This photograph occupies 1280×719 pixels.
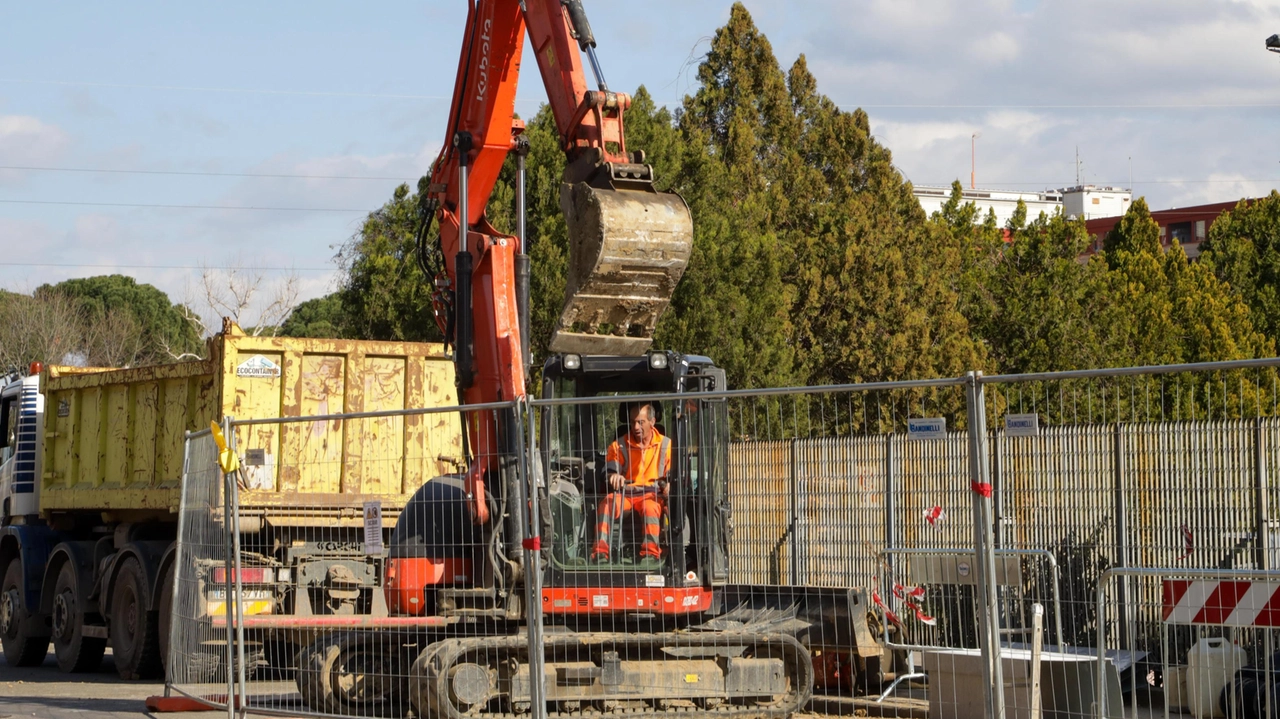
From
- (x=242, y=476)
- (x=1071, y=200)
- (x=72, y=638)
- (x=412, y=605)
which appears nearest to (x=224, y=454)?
(x=412, y=605)

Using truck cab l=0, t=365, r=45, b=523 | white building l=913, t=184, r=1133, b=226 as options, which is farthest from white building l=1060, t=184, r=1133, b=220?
truck cab l=0, t=365, r=45, b=523

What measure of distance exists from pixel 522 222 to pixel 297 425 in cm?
417

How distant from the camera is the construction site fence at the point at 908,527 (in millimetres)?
5875

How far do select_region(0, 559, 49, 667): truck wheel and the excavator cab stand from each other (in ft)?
31.2

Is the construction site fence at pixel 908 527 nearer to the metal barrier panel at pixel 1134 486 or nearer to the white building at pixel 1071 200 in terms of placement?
the metal barrier panel at pixel 1134 486

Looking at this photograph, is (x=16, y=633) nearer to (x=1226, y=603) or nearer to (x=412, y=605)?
(x=412, y=605)

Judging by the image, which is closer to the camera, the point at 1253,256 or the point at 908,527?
the point at 908,527

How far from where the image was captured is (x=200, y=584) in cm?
1030

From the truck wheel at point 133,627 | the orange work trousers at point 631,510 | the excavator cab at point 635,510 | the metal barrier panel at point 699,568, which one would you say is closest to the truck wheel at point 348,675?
the metal barrier panel at point 699,568

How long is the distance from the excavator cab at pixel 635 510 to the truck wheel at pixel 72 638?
7898 mm

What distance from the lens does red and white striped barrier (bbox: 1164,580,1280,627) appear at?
5.55m

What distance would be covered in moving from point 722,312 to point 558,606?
14.0m

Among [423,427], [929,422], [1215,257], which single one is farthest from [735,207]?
[1215,257]

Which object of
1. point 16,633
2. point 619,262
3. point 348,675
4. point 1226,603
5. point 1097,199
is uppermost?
point 1097,199
